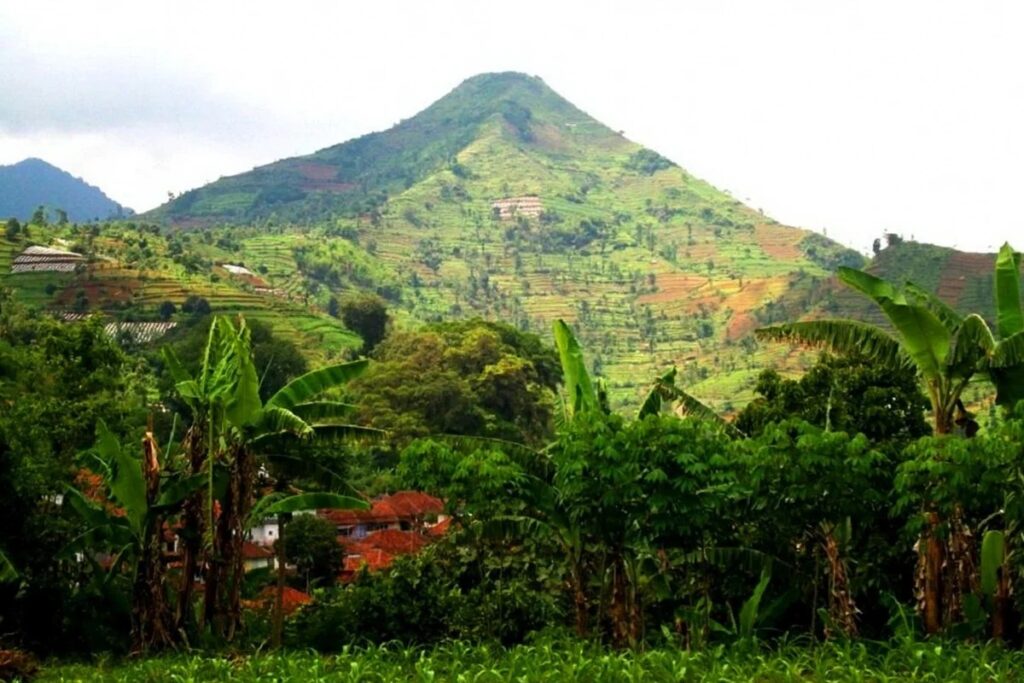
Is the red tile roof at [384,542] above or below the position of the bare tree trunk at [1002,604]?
below

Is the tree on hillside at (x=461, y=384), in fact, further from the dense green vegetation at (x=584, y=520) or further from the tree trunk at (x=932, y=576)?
the tree trunk at (x=932, y=576)

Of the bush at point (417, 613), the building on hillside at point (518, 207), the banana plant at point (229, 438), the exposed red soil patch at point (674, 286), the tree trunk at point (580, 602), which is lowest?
the bush at point (417, 613)

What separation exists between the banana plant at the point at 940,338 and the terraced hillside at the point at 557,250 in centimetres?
6387

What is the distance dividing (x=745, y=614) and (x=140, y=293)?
211 ft

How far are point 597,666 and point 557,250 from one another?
144123mm

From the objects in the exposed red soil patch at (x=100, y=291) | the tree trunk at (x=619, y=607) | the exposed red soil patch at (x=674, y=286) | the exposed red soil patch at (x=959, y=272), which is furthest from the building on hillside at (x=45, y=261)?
the exposed red soil patch at (x=674, y=286)

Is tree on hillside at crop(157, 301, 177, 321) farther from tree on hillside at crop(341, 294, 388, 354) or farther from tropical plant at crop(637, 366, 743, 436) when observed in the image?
tropical plant at crop(637, 366, 743, 436)

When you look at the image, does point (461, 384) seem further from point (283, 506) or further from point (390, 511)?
point (283, 506)

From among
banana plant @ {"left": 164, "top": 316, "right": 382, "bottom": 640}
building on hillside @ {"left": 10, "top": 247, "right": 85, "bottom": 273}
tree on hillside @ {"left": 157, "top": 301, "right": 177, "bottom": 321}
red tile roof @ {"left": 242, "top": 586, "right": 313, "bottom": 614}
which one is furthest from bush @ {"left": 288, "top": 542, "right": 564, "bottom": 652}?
building on hillside @ {"left": 10, "top": 247, "right": 85, "bottom": 273}

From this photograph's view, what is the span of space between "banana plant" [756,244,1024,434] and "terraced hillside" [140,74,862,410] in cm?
6387

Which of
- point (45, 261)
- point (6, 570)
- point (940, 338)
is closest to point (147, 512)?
point (6, 570)

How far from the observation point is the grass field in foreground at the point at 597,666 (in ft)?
27.4

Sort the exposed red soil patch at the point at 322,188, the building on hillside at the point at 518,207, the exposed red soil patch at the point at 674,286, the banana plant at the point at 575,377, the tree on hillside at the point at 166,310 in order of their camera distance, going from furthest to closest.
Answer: the exposed red soil patch at the point at 322,188 → the building on hillside at the point at 518,207 → the exposed red soil patch at the point at 674,286 → the tree on hillside at the point at 166,310 → the banana plant at the point at 575,377

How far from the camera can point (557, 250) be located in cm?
15200
